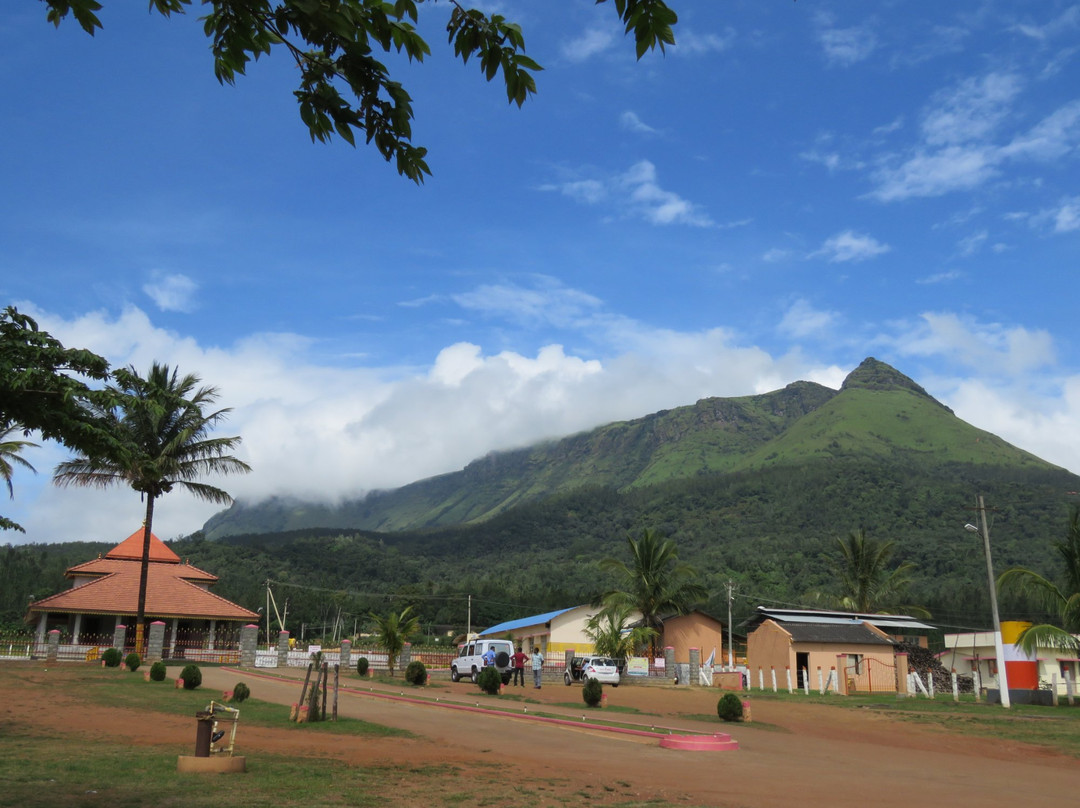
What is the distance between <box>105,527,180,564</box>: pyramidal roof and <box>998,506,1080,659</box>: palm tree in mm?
42135

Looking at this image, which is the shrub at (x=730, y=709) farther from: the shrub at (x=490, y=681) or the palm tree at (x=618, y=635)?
the palm tree at (x=618, y=635)

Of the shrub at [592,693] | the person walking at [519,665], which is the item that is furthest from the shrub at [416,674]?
the shrub at [592,693]

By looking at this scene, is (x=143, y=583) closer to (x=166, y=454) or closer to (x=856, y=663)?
(x=166, y=454)

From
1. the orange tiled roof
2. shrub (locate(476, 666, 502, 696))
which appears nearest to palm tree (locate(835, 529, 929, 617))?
shrub (locate(476, 666, 502, 696))

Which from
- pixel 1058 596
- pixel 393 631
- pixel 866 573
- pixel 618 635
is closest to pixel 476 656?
pixel 393 631

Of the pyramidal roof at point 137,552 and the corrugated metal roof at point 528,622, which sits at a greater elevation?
the pyramidal roof at point 137,552

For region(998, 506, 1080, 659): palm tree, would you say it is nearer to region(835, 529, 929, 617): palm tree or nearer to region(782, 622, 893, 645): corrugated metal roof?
region(782, 622, 893, 645): corrugated metal roof

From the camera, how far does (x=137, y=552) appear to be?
49031 millimetres

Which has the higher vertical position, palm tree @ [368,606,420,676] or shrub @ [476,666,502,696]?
palm tree @ [368,606,420,676]

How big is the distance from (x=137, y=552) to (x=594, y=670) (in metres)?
29.5

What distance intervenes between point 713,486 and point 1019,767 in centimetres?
14617

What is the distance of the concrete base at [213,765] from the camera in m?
10.1

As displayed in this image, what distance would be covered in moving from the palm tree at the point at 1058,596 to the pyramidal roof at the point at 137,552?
138 ft

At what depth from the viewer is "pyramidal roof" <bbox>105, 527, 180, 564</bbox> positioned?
48344mm
